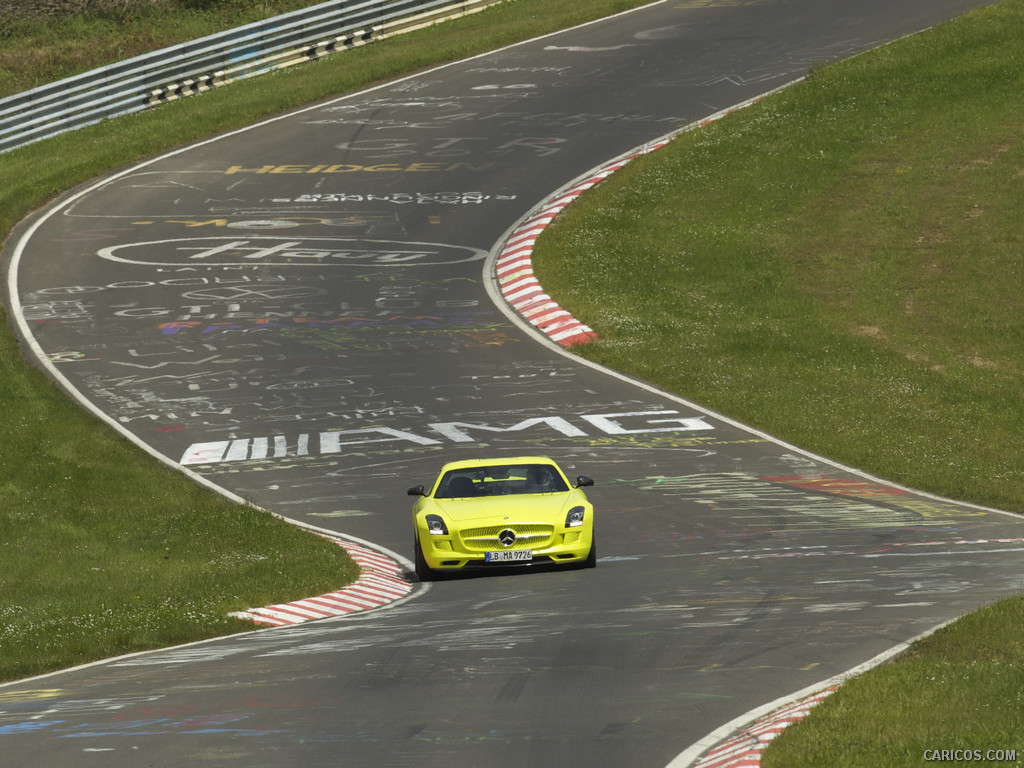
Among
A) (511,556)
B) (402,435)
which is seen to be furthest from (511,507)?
(402,435)

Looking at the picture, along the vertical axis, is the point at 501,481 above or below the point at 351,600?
above

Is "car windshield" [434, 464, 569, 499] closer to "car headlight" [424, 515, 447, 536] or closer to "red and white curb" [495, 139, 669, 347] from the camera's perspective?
"car headlight" [424, 515, 447, 536]

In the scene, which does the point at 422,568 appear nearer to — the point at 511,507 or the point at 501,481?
the point at 511,507

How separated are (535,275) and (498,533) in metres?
17.0

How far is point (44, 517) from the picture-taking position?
1970 centimetres

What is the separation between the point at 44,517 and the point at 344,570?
221 inches

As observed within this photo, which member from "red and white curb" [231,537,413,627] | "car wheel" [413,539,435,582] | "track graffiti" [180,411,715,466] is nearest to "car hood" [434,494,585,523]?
"car wheel" [413,539,435,582]

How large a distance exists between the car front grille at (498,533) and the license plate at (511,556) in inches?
1.8

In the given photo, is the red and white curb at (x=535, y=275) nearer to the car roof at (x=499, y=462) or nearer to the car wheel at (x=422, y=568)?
the car roof at (x=499, y=462)

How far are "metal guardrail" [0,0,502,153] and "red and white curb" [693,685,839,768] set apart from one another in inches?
1541

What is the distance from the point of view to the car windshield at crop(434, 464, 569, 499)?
55.6 feet

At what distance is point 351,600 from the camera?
1530 centimetres

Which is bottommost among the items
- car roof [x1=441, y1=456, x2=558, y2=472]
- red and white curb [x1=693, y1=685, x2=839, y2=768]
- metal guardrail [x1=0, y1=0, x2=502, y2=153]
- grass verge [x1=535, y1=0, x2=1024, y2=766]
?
grass verge [x1=535, y1=0, x2=1024, y2=766]

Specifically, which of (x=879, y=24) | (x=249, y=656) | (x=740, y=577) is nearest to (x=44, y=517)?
(x=249, y=656)
